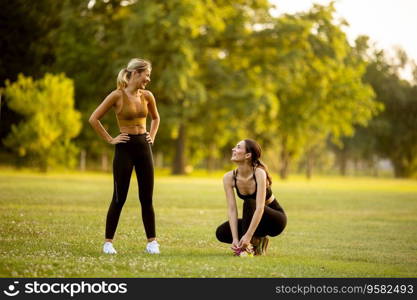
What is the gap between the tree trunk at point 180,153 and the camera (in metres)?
49.2

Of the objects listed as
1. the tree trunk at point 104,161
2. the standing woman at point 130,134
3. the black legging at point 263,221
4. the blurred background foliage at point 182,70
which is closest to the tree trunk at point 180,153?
the blurred background foliage at point 182,70

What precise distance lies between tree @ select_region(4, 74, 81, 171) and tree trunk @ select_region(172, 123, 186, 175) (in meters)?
9.18

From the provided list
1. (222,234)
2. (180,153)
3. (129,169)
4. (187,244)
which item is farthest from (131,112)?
(180,153)

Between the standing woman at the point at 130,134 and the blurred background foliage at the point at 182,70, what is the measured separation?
32.4 m

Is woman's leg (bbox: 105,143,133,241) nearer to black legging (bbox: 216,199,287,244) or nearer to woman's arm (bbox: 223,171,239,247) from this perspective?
woman's arm (bbox: 223,171,239,247)

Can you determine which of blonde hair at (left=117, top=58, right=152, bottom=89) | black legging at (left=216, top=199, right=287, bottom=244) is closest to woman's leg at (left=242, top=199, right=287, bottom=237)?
black legging at (left=216, top=199, right=287, bottom=244)

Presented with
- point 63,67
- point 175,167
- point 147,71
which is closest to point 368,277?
point 147,71

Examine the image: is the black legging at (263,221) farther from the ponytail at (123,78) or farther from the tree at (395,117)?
the tree at (395,117)

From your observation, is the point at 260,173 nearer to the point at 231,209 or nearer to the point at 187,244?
the point at 231,209

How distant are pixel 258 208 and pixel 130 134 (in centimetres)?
194

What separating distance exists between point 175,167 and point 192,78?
29.7ft

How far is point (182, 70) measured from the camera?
41844mm

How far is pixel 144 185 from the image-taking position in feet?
30.0

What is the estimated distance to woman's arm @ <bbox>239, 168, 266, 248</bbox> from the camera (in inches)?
353
